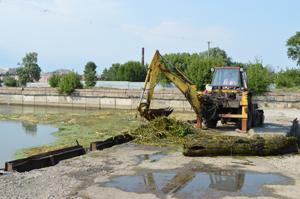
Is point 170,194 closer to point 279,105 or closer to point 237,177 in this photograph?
point 237,177

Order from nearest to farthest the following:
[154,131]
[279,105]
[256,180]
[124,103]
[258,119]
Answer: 1. [256,180]
2. [154,131]
3. [258,119]
4. [279,105]
5. [124,103]

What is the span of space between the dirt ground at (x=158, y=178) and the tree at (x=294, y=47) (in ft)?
224

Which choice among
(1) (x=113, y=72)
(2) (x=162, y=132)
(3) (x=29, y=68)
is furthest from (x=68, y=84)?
(3) (x=29, y=68)

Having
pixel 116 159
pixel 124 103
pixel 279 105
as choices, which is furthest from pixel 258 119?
pixel 124 103

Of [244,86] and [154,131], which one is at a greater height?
[244,86]

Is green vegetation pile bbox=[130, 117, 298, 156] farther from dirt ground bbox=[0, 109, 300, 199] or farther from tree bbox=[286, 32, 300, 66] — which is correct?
tree bbox=[286, 32, 300, 66]

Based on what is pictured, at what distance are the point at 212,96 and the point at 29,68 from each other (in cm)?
9838

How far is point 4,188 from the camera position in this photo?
309 inches

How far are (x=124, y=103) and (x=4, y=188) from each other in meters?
38.5

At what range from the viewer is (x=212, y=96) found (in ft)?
56.5

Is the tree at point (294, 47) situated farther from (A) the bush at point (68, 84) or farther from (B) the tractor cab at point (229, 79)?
(B) the tractor cab at point (229, 79)

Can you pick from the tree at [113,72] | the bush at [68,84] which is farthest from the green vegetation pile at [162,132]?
the tree at [113,72]

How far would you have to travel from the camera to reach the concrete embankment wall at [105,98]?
1563 inches

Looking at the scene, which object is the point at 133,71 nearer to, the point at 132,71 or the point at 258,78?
the point at 132,71
